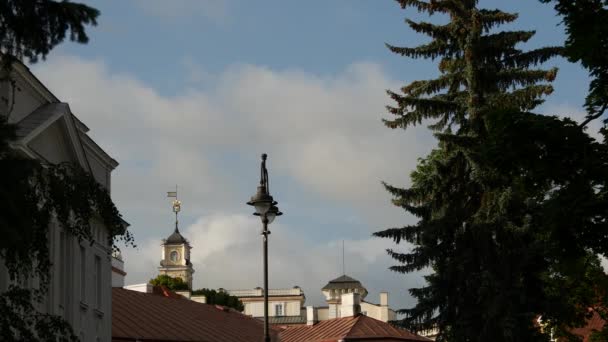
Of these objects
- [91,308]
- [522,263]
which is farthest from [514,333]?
[91,308]

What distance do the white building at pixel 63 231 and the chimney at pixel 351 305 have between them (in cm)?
2820

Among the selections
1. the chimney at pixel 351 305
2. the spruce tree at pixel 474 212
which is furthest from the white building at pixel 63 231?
the chimney at pixel 351 305

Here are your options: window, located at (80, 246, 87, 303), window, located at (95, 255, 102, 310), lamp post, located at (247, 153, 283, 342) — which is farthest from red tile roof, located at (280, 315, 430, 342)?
lamp post, located at (247, 153, 283, 342)

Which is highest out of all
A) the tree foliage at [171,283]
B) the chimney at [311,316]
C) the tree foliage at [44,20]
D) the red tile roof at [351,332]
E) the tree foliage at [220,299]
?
the tree foliage at [171,283]

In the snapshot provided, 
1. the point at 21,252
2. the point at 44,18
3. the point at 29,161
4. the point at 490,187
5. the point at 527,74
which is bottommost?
the point at 21,252

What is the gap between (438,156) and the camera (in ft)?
124

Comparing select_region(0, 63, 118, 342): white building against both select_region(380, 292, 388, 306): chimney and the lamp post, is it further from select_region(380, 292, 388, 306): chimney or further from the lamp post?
select_region(380, 292, 388, 306): chimney

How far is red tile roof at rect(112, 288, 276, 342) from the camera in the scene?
53256 millimetres

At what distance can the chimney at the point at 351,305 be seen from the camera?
6619 centimetres

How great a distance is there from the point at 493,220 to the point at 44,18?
21954 mm

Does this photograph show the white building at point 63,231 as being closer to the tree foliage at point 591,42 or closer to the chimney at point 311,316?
the tree foliage at point 591,42

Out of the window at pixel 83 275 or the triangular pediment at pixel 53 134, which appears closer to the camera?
the triangular pediment at pixel 53 134

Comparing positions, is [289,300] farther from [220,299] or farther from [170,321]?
[170,321]

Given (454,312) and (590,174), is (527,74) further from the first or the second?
(590,174)
